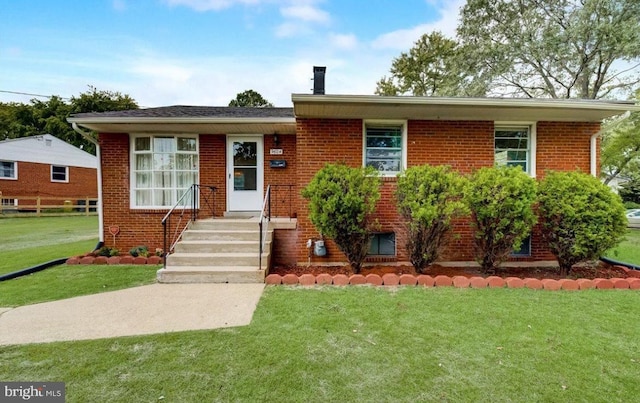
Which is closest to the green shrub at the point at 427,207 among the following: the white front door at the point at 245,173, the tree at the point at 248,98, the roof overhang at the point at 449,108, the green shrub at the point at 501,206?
the green shrub at the point at 501,206

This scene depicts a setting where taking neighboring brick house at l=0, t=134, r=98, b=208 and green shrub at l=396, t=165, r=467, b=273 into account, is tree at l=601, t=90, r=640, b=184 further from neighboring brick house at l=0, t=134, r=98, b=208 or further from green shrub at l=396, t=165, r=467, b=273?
neighboring brick house at l=0, t=134, r=98, b=208

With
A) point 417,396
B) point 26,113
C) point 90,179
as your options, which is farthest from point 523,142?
point 26,113

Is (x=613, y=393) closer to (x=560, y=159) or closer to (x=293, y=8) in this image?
(x=560, y=159)

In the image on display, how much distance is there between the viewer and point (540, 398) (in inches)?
88.4

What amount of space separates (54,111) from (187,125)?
37964mm

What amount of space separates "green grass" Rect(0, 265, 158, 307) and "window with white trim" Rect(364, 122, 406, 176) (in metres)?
4.65

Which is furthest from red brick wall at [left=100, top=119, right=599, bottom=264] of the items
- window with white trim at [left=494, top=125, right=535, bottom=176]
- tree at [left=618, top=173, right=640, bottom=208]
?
tree at [left=618, top=173, right=640, bottom=208]

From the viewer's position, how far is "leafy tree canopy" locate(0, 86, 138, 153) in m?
32.2

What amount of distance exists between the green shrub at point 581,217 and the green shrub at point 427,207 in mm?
1685

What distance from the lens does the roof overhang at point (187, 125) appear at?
6.58 m

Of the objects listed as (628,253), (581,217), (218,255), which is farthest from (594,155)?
(218,255)

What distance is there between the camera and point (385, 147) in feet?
21.1

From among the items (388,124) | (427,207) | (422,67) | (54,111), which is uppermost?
(422,67)

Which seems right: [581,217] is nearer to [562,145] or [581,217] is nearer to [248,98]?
[562,145]
